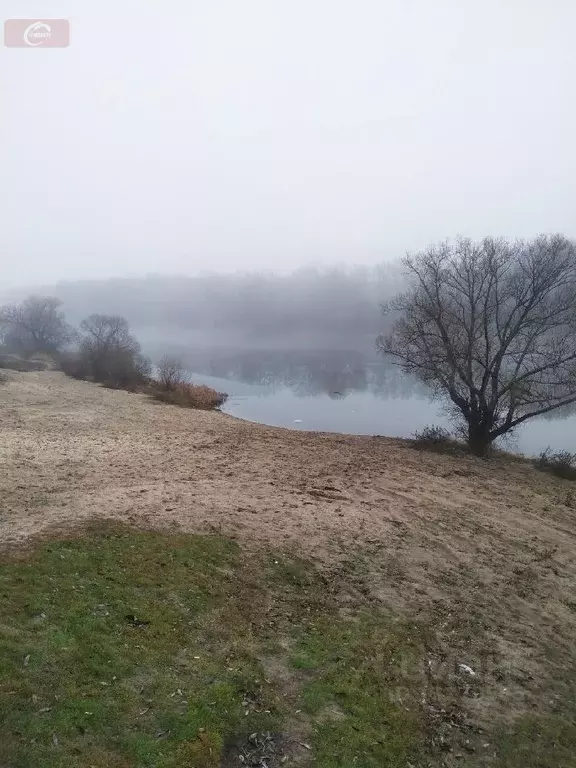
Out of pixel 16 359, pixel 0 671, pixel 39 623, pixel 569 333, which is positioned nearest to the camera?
pixel 0 671

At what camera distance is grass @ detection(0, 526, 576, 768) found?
4.01 meters

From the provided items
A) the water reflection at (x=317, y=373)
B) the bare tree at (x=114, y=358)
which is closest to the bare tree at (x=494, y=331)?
the water reflection at (x=317, y=373)

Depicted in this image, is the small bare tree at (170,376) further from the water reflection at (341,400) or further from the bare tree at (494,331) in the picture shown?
the bare tree at (494,331)

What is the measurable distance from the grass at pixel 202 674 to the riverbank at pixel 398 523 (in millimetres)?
206

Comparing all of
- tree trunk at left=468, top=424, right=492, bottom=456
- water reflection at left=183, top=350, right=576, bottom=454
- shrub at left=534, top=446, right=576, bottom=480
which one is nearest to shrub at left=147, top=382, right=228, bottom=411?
water reflection at left=183, top=350, right=576, bottom=454

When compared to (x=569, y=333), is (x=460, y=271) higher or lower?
higher

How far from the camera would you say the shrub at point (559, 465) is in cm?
1662

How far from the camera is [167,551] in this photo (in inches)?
293

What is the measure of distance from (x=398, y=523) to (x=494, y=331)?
34.5 feet

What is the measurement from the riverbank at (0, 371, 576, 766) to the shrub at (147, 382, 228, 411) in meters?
10.2

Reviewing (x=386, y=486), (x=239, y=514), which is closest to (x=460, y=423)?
(x=386, y=486)

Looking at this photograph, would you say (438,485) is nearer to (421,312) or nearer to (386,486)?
(386,486)

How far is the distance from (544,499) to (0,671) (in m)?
12.4

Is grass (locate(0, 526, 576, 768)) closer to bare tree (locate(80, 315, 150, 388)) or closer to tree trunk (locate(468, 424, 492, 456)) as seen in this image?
tree trunk (locate(468, 424, 492, 456))
